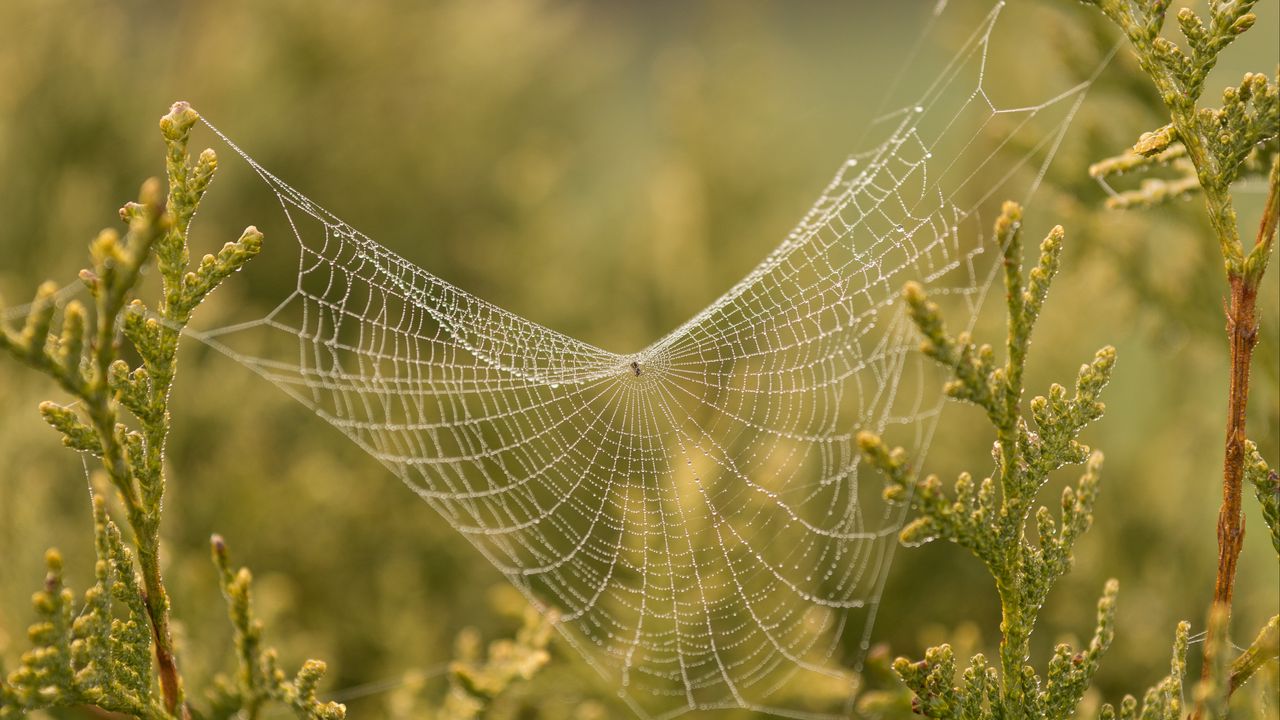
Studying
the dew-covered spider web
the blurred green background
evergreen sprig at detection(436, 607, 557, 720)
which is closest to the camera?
evergreen sprig at detection(436, 607, 557, 720)

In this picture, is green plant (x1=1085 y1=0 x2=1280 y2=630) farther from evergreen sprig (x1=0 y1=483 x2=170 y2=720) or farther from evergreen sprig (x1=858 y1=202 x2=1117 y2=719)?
evergreen sprig (x1=0 y1=483 x2=170 y2=720)

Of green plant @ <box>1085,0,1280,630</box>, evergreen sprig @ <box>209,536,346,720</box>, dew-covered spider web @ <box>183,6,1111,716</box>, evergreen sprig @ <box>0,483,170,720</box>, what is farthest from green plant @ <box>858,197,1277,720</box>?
evergreen sprig @ <box>0,483,170,720</box>

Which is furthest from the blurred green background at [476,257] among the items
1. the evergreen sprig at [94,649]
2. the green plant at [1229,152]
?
the green plant at [1229,152]

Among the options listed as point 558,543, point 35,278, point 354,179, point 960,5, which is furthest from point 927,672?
point 960,5

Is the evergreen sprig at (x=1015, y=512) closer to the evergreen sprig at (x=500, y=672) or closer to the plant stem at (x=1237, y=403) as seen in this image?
the plant stem at (x=1237, y=403)

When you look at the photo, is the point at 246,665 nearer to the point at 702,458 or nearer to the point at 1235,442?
the point at 1235,442

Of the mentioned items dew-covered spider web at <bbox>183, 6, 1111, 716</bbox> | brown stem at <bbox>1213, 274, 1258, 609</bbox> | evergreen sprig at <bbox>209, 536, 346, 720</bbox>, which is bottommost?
brown stem at <bbox>1213, 274, 1258, 609</bbox>

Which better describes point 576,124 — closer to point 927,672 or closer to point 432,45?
point 432,45
